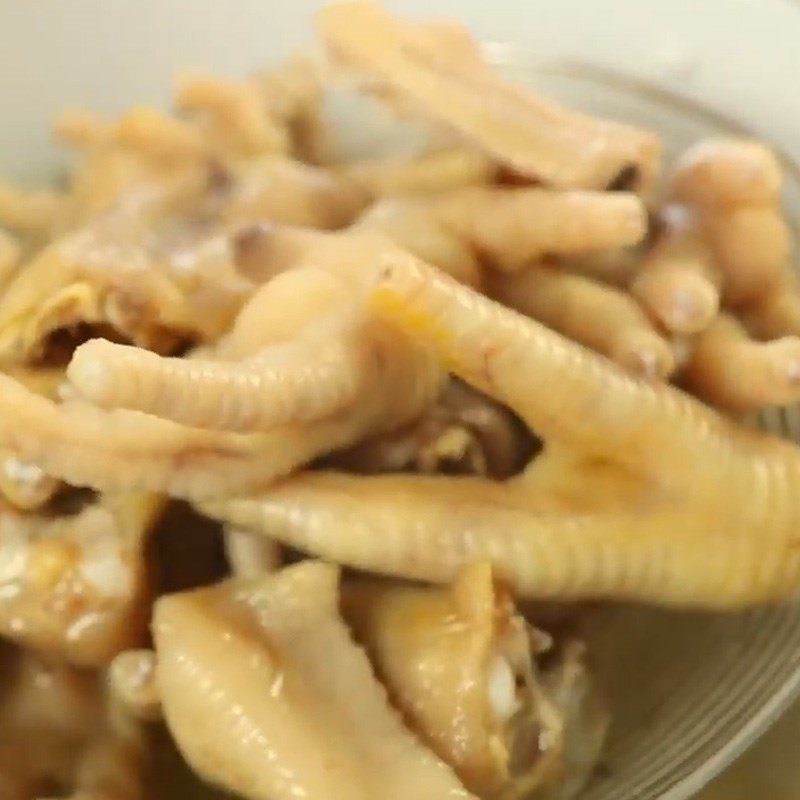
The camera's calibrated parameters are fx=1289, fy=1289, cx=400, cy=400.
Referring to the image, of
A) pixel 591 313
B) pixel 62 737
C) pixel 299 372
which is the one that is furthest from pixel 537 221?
pixel 62 737

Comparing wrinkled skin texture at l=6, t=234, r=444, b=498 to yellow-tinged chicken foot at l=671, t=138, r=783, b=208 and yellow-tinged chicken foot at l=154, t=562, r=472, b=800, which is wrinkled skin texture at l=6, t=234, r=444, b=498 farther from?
yellow-tinged chicken foot at l=671, t=138, r=783, b=208

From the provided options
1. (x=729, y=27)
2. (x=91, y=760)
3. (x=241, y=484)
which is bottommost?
(x=91, y=760)

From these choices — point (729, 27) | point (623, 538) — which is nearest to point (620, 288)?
point (623, 538)

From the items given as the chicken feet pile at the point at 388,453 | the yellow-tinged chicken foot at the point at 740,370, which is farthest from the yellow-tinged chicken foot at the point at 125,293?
the yellow-tinged chicken foot at the point at 740,370

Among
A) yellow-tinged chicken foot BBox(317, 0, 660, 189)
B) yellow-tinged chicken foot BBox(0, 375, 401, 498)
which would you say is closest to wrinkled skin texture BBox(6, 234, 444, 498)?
yellow-tinged chicken foot BBox(0, 375, 401, 498)

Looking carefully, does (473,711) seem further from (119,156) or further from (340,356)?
(119,156)
